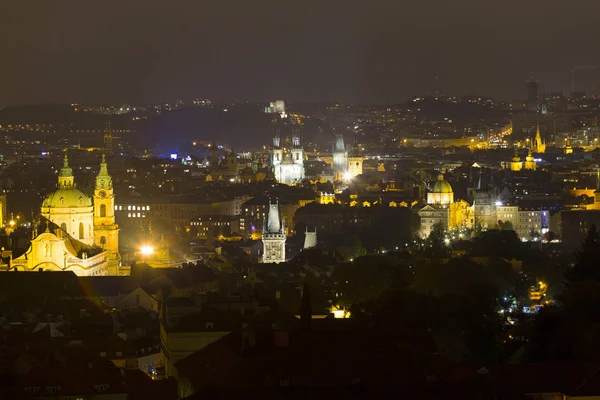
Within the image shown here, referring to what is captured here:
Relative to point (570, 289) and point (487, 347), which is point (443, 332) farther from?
point (570, 289)

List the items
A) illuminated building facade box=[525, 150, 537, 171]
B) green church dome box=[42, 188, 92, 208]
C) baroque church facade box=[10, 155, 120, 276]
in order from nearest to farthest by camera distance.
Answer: baroque church facade box=[10, 155, 120, 276] → green church dome box=[42, 188, 92, 208] → illuminated building facade box=[525, 150, 537, 171]

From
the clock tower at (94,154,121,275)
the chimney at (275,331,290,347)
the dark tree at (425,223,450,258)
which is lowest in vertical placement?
the chimney at (275,331,290,347)

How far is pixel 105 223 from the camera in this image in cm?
6900

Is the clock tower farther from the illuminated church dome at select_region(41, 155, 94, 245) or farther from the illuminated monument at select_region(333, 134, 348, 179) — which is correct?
the illuminated monument at select_region(333, 134, 348, 179)

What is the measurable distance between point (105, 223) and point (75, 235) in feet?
12.9

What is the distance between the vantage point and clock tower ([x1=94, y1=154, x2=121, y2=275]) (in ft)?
222

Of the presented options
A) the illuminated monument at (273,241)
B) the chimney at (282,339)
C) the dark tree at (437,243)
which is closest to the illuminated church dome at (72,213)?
the illuminated monument at (273,241)

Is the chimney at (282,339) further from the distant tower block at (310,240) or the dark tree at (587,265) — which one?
the distant tower block at (310,240)

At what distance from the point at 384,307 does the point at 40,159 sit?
141 m

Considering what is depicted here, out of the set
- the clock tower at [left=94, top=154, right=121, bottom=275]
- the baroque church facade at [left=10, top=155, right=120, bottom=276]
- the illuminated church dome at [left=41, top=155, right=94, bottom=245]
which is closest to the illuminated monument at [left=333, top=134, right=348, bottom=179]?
the clock tower at [left=94, top=154, right=121, bottom=275]

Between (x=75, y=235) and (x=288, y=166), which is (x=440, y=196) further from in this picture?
(x=288, y=166)

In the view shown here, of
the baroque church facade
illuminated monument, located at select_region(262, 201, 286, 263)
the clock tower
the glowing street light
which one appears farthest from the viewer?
illuminated monument, located at select_region(262, 201, 286, 263)

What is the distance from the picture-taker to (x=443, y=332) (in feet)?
134

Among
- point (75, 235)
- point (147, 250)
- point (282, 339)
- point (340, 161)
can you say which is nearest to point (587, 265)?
point (282, 339)
